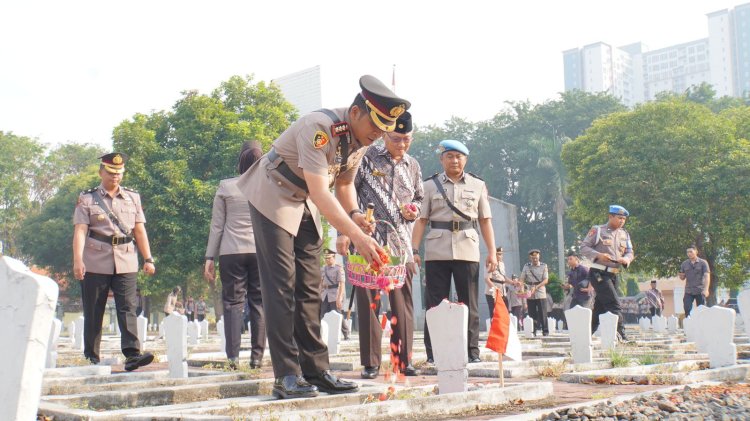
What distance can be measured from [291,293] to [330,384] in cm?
62

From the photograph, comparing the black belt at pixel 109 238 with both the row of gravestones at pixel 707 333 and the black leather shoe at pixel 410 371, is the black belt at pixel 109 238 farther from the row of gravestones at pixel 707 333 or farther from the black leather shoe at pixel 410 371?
the row of gravestones at pixel 707 333

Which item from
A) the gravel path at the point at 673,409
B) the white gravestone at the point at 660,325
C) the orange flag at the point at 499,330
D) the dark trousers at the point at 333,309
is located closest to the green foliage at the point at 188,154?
the dark trousers at the point at 333,309

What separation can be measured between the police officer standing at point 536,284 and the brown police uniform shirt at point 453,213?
469 inches

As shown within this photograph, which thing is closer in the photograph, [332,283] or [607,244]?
[607,244]

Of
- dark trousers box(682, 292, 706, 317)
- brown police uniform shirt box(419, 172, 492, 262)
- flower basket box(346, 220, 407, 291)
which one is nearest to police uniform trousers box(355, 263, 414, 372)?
brown police uniform shirt box(419, 172, 492, 262)

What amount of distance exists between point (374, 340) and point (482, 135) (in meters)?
55.5

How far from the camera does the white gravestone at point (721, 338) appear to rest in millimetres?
7449

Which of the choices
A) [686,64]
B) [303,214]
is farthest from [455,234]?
[686,64]

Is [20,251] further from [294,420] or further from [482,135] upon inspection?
[294,420]

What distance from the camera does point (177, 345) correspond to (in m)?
7.16

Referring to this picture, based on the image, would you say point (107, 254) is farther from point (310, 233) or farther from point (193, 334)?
point (193, 334)

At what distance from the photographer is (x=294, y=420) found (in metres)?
4.00

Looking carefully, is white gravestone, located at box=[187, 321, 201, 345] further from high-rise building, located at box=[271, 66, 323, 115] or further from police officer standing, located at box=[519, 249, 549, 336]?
high-rise building, located at box=[271, 66, 323, 115]

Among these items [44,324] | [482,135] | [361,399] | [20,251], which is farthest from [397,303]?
[482,135]
